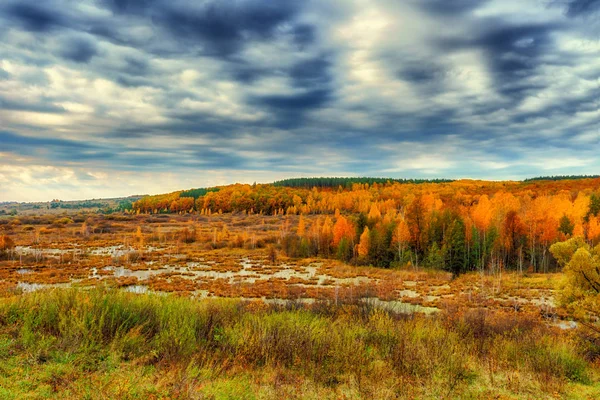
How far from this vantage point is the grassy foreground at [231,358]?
6.70 m

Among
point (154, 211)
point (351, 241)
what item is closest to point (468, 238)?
point (351, 241)

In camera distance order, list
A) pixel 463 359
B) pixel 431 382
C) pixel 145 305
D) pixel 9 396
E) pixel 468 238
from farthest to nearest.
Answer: pixel 468 238 < pixel 145 305 < pixel 463 359 < pixel 431 382 < pixel 9 396

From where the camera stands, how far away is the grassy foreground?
6.70 meters

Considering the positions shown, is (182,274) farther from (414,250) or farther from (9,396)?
(9,396)

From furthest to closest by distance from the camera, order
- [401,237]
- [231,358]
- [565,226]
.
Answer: [565,226], [401,237], [231,358]

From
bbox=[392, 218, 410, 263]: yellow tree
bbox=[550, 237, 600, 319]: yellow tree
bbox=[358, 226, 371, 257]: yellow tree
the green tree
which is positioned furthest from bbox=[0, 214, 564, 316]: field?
the green tree

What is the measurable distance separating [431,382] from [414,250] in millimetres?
54295

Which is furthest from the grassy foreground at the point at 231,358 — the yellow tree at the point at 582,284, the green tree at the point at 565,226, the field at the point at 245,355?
the green tree at the point at 565,226

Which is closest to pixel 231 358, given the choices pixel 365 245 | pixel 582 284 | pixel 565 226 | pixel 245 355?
pixel 245 355

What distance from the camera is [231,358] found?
8.60m

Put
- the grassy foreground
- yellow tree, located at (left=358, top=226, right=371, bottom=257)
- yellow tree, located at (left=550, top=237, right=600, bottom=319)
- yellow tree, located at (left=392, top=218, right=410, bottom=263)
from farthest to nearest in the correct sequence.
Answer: yellow tree, located at (left=358, top=226, right=371, bottom=257)
yellow tree, located at (left=392, top=218, right=410, bottom=263)
yellow tree, located at (left=550, top=237, right=600, bottom=319)
the grassy foreground

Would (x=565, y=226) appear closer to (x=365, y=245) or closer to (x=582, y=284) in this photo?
(x=365, y=245)

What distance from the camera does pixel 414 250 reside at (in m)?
59.6

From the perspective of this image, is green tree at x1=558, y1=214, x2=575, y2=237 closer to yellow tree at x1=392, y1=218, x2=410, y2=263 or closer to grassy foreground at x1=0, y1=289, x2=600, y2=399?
yellow tree at x1=392, y1=218, x2=410, y2=263
